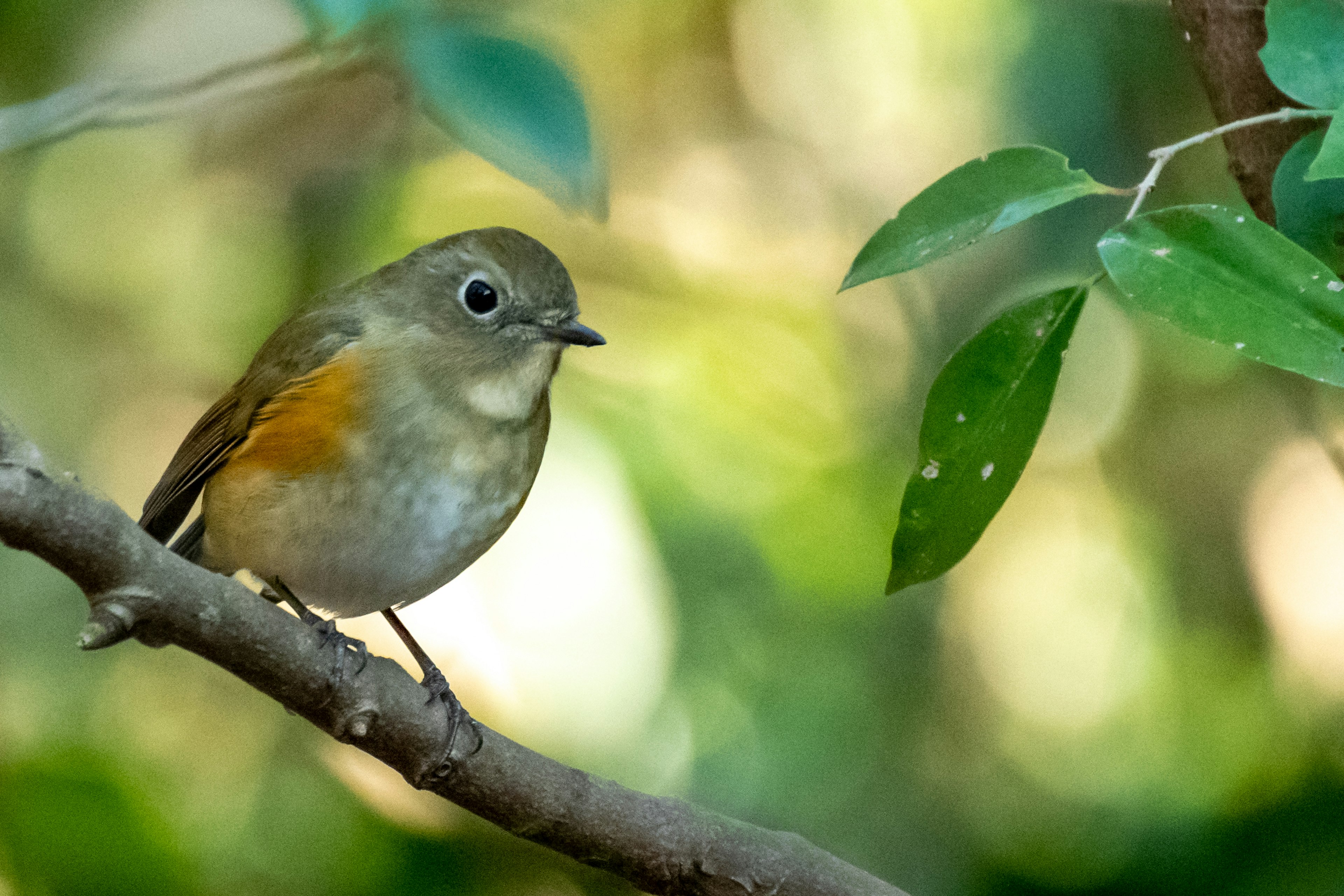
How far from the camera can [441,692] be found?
6.49ft

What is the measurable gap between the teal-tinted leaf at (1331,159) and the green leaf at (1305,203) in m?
0.33

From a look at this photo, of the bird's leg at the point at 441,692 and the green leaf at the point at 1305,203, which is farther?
the bird's leg at the point at 441,692

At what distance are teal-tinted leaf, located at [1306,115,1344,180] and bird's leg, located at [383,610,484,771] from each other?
1.28 m

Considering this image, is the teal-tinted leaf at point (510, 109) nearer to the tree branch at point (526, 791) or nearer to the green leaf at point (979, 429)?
the green leaf at point (979, 429)

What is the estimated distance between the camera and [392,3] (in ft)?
3.39

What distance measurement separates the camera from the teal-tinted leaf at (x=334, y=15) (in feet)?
3.15

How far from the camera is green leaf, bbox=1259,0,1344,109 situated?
1.31 m

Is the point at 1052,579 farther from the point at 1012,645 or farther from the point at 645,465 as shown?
the point at 645,465

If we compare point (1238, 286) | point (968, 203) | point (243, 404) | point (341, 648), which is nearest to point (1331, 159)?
point (1238, 286)

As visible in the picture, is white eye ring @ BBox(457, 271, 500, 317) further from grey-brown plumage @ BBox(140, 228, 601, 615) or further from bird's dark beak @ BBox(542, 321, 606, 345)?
bird's dark beak @ BBox(542, 321, 606, 345)

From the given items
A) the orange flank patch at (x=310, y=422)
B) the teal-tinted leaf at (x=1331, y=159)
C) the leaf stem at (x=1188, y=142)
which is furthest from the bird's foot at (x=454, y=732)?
the teal-tinted leaf at (x=1331, y=159)

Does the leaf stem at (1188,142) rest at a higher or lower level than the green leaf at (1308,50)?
lower

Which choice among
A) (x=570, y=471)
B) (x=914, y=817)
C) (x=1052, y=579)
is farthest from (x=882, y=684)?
(x=570, y=471)

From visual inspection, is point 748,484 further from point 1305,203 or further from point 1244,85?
point 1305,203
